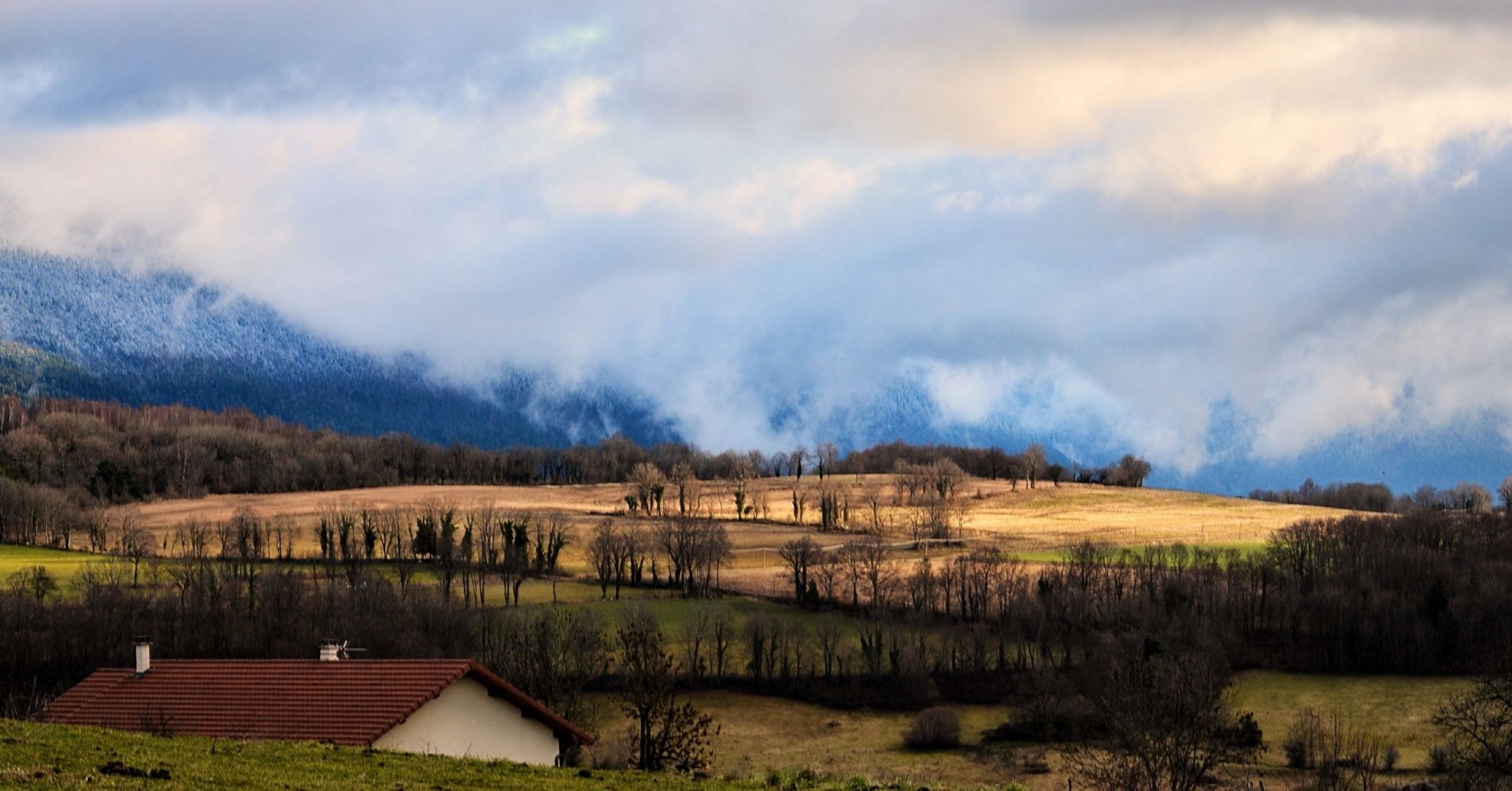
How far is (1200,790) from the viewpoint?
8238 cm

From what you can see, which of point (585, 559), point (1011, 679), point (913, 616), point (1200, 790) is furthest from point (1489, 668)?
point (585, 559)

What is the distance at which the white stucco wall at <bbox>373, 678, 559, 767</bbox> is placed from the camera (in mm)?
44812

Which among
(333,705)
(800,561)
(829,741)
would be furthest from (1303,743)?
(333,705)

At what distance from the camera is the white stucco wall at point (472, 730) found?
44812 millimetres

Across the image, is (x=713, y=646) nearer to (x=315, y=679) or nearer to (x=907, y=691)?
(x=907, y=691)

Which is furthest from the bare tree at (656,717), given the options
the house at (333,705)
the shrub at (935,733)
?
the shrub at (935,733)

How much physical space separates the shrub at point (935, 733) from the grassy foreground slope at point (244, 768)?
255 feet

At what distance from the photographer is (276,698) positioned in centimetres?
4531

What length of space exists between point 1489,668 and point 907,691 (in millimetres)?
50300

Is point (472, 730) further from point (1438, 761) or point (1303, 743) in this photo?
point (1303, 743)

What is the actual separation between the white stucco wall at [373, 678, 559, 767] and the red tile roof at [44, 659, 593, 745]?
0.40 meters

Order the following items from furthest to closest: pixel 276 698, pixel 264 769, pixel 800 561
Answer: pixel 800 561 < pixel 276 698 < pixel 264 769

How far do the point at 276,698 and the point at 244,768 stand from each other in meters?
15.5

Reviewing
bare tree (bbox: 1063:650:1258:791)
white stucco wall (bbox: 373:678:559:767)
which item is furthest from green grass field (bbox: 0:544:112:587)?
white stucco wall (bbox: 373:678:559:767)
